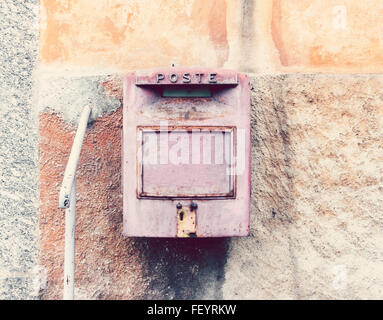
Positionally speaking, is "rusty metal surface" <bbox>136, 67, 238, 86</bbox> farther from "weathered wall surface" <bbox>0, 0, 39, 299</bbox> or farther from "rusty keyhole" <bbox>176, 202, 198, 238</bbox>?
"weathered wall surface" <bbox>0, 0, 39, 299</bbox>

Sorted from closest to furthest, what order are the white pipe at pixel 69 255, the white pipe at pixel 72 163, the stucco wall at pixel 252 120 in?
the white pipe at pixel 72 163 < the white pipe at pixel 69 255 < the stucco wall at pixel 252 120

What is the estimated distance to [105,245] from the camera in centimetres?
161

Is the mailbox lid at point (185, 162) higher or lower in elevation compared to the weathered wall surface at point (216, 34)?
lower

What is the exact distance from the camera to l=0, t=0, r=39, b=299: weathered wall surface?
1.55m

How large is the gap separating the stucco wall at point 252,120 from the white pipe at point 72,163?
84 mm

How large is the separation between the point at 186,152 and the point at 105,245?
0.59m

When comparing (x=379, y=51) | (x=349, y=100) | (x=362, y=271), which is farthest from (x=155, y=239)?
(x=379, y=51)

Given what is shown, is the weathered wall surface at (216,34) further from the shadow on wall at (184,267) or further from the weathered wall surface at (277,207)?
the shadow on wall at (184,267)

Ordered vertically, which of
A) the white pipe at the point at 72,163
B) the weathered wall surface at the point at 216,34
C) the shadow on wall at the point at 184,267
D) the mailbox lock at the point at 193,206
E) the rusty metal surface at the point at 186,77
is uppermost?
the weathered wall surface at the point at 216,34

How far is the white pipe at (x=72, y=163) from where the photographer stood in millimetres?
1233

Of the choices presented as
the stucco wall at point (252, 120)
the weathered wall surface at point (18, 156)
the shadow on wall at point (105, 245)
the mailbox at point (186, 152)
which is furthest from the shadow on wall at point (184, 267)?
the weathered wall surface at point (18, 156)

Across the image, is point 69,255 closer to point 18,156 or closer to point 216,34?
point 18,156

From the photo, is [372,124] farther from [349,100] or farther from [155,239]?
[155,239]

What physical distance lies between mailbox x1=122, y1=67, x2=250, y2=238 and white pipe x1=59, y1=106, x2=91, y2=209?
17 cm
